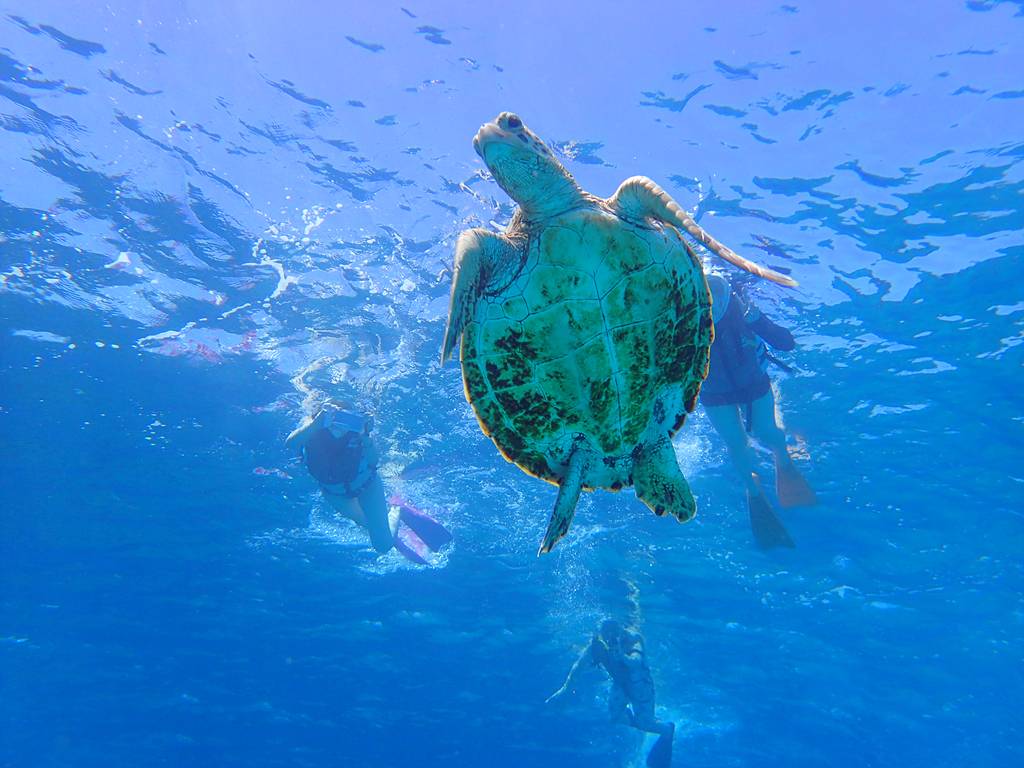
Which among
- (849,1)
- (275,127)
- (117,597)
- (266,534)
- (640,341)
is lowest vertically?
(117,597)

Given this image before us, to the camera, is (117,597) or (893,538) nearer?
(893,538)

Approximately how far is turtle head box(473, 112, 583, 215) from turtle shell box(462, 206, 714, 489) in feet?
0.71

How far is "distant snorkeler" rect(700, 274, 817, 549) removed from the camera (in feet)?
28.5

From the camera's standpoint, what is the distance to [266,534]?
19.3 meters

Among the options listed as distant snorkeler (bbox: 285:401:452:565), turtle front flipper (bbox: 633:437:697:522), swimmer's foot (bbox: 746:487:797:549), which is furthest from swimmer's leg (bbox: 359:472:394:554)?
turtle front flipper (bbox: 633:437:697:522)

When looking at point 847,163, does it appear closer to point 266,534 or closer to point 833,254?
point 833,254

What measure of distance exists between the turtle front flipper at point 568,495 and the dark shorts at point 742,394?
6.18m

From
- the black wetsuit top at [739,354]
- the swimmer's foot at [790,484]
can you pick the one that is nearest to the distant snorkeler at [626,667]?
the swimmer's foot at [790,484]

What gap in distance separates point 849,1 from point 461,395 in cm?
1028

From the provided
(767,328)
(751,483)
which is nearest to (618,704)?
(751,483)

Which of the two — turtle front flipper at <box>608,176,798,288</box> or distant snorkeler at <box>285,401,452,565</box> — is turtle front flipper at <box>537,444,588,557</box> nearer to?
turtle front flipper at <box>608,176,798,288</box>

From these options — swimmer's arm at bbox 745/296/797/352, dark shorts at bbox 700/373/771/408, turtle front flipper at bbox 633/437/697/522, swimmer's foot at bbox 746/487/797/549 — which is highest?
swimmer's arm at bbox 745/296/797/352

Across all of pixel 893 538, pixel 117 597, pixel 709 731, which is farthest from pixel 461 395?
pixel 709 731

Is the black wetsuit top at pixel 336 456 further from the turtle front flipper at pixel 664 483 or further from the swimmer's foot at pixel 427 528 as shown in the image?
the turtle front flipper at pixel 664 483
